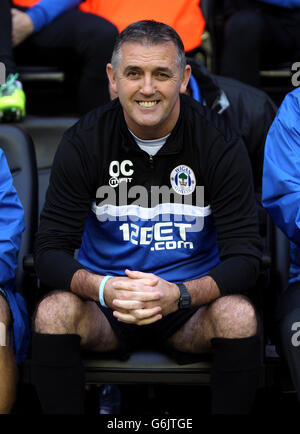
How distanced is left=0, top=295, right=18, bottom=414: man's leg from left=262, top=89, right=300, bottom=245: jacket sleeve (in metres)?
0.74

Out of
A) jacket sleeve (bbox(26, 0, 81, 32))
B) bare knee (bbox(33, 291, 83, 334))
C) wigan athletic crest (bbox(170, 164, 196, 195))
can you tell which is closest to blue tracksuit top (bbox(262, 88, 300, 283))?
wigan athletic crest (bbox(170, 164, 196, 195))

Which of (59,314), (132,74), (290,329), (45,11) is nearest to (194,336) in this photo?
(290,329)

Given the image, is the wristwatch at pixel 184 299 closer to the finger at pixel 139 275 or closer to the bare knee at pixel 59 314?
the finger at pixel 139 275

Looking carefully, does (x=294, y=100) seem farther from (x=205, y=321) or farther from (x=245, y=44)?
(x=245, y=44)

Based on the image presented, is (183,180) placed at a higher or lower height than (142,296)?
higher

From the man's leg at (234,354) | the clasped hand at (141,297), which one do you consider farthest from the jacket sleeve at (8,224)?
the man's leg at (234,354)

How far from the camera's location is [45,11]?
3078 mm

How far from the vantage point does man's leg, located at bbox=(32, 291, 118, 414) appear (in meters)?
1.89

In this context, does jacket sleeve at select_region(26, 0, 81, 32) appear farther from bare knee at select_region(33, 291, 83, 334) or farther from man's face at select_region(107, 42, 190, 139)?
bare knee at select_region(33, 291, 83, 334)

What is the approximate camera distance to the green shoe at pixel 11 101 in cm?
278

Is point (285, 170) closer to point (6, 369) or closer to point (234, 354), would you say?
point (234, 354)

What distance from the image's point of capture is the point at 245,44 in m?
3.11

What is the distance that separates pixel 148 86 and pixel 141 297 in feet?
Answer: 1.71
